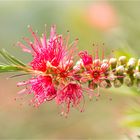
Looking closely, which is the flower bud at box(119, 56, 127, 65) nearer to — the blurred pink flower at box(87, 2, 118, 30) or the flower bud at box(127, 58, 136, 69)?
the flower bud at box(127, 58, 136, 69)

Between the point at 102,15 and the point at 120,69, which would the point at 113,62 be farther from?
the point at 102,15

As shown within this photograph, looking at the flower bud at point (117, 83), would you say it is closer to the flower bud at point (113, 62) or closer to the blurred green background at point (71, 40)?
the flower bud at point (113, 62)

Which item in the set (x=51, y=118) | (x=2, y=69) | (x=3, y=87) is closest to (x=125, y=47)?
(x=2, y=69)

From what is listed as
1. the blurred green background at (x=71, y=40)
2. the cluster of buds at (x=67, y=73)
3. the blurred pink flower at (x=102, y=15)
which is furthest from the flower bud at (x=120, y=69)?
the blurred pink flower at (x=102, y=15)

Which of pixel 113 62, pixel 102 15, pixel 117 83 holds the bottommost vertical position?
pixel 117 83

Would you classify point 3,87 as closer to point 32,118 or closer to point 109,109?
point 32,118

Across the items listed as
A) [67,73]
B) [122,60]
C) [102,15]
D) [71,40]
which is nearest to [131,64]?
[122,60]
